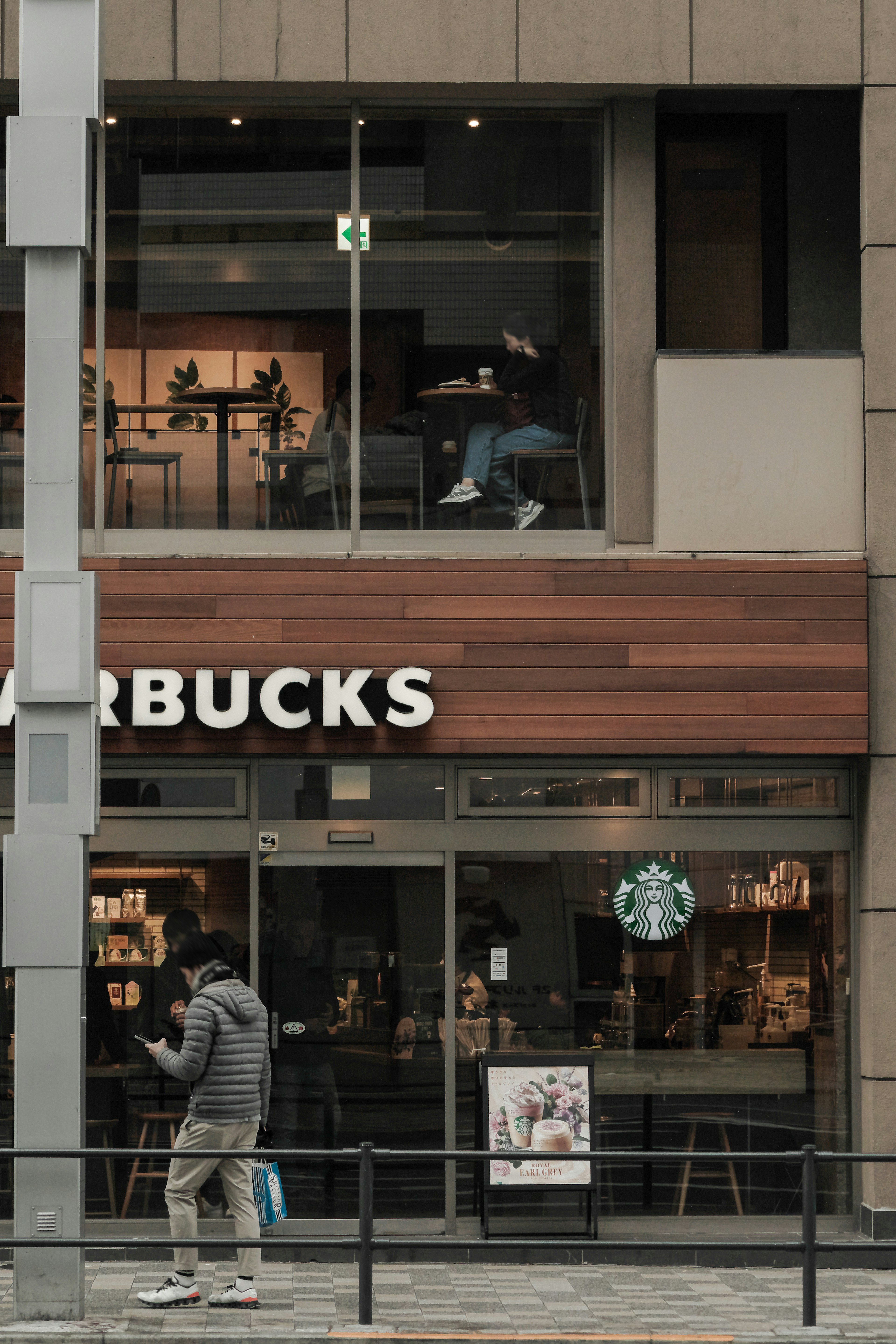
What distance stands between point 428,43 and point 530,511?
3.10 m

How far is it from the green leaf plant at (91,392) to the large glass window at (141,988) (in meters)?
2.90

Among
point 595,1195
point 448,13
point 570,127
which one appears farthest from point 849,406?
point 595,1195

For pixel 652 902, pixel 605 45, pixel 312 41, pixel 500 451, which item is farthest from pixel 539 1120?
pixel 312 41

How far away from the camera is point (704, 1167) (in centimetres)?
1061

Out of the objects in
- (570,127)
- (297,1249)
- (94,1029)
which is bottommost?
(297,1249)

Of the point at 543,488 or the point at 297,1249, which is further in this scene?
the point at 543,488

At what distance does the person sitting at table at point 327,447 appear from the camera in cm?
1107

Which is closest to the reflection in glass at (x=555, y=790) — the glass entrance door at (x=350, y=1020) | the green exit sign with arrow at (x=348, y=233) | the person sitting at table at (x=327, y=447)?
the glass entrance door at (x=350, y=1020)

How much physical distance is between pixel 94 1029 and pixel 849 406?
6.32 meters

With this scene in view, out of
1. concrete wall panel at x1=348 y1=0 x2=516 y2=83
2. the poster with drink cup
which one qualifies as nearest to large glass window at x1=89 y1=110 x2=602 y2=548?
concrete wall panel at x1=348 y1=0 x2=516 y2=83

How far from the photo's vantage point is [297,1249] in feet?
33.4

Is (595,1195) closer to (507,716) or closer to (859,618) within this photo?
(507,716)

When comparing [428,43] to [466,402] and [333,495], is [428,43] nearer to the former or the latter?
[466,402]

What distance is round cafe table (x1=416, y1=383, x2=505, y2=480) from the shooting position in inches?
440
